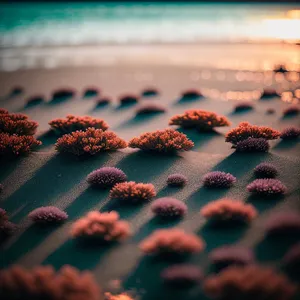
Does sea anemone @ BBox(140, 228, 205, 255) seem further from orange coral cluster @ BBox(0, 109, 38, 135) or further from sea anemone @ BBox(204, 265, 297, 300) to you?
orange coral cluster @ BBox(0, 109, 38, 135)

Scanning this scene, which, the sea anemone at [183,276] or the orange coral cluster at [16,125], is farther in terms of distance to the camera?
the orange coral cluster at [16,125]

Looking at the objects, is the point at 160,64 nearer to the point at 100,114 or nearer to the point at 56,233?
the point at 100,114


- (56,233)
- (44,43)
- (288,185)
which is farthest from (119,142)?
(44,43)

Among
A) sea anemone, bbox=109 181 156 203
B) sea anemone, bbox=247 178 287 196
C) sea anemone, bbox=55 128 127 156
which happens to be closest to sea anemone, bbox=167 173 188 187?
sea anemone, bbox=109 181 156 203

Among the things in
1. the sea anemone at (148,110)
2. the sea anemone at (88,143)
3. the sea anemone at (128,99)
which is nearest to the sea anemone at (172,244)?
the sea anemone at (88,143)

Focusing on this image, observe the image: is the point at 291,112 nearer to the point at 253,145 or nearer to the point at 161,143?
the point at 253,145

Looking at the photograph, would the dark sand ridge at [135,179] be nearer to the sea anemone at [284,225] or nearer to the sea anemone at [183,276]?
the sea anemone at [183,276]
